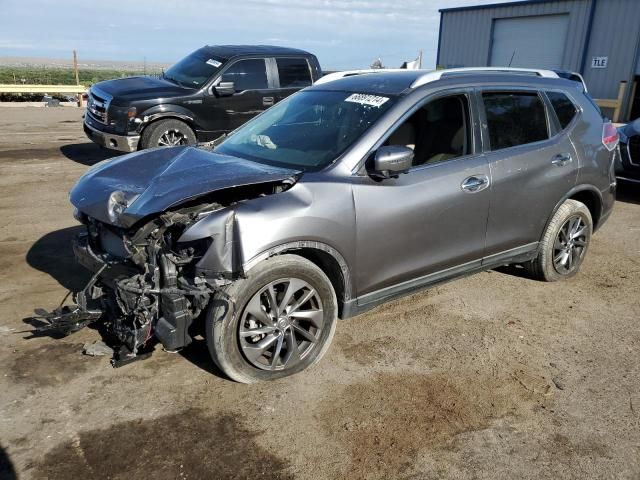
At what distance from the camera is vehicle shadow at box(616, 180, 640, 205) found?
851 centimetres

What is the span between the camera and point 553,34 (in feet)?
71.0

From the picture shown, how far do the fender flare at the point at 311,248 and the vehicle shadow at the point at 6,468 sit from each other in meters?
1.48

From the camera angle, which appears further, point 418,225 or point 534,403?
point 418,225

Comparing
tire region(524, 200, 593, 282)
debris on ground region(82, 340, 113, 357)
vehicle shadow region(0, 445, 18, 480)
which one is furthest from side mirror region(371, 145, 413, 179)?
vehicle shadow region(0, 445, 18, 480)

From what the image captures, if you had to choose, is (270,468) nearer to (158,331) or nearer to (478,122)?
(158,331)

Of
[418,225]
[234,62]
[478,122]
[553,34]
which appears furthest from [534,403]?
[553,34]

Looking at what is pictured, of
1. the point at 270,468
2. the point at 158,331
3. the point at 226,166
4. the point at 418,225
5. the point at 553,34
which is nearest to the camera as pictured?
the point at 270,468

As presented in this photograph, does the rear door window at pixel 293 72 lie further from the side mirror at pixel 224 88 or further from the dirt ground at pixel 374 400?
the dirt ground at pixel 374 400

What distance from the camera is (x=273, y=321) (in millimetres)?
3318

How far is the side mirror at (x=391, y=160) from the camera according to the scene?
3461 mm

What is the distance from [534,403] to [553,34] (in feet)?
72.0

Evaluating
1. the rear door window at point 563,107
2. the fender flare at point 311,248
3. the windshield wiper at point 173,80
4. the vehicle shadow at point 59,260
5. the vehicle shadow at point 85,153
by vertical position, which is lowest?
the vehicle shadow at point 85,153

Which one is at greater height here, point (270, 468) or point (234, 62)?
point (234, 62)

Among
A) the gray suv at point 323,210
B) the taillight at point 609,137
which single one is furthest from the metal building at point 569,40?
the gray suv at point 323,210
